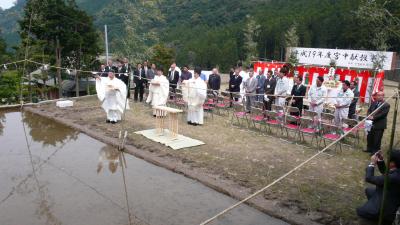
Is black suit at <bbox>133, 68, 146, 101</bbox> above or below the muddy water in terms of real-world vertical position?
above

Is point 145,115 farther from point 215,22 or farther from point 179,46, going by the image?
point 215,22

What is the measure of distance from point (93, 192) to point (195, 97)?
562 centimetres

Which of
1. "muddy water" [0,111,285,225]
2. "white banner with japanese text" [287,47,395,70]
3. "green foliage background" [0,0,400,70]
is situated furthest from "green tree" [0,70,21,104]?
"white banner with japanese text" [287,47,395,70]

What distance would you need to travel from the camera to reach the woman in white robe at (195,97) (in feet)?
37.5

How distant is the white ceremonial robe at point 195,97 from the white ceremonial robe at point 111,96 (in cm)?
210

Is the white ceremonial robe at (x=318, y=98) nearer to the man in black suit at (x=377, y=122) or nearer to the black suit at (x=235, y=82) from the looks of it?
the man in black suit at (x=377, y=122)

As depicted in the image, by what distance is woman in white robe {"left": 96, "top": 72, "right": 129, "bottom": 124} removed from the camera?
11477mm

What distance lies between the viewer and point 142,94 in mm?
15617

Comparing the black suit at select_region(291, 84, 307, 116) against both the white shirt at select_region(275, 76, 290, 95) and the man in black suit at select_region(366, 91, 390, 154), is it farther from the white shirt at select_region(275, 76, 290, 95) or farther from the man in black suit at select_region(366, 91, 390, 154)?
the man in black suit at select_region(366, 91, 390, 154)

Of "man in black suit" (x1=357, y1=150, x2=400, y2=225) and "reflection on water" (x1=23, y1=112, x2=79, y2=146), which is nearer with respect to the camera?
"man in black suit" (x1=357, y1=150, x2=400, y2=225)

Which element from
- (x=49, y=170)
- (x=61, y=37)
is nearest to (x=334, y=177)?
(x=49, y=170)

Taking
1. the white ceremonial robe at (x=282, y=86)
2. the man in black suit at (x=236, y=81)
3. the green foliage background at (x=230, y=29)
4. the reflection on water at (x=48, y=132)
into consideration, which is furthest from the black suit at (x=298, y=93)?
the green foliage background at (x=230, y=29)

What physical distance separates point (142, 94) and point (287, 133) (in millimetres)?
7347

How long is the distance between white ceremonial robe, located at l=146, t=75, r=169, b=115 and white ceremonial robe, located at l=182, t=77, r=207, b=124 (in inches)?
52.3
